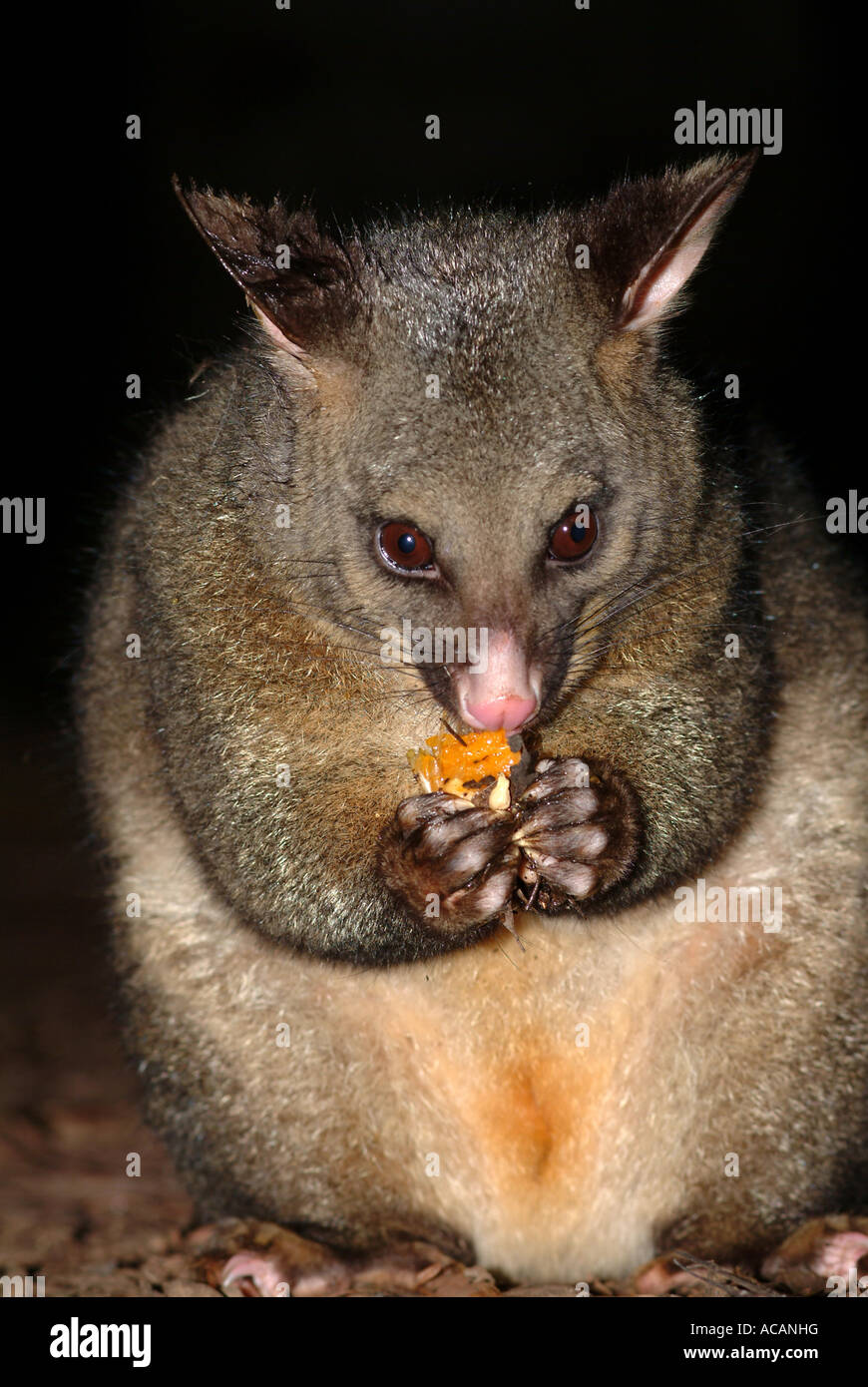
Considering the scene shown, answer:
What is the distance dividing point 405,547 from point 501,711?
600 mm

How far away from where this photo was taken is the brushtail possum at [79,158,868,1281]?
4020 mm

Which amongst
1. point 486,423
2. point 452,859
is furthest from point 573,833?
point 486,423

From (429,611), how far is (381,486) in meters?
0.35

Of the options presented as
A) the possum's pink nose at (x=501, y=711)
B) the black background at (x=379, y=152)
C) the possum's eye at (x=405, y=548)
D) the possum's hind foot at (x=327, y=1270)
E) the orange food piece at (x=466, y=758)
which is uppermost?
the black background at (x=379, y=152)

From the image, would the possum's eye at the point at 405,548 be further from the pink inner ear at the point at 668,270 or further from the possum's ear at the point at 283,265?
the pink inner ear at the point at 668,270

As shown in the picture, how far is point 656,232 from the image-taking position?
13.2ft

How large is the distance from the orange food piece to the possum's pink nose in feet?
1.01

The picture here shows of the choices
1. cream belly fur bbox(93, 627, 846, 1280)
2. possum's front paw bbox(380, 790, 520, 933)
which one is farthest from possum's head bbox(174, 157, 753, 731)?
cream belly fur bbox(93, 627, 846, 1280)

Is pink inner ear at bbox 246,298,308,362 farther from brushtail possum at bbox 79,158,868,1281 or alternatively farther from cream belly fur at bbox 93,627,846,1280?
cream belly fur at bbox 93,627,846,1280

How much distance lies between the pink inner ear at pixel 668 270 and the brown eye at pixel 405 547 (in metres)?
0.89

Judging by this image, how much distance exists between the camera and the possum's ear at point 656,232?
13.0ft

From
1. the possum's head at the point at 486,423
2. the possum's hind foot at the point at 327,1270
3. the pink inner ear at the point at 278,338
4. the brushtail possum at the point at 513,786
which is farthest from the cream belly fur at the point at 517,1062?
the pink inner ear at the point at 278,338

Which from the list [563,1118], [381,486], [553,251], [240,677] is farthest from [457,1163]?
[553,251]

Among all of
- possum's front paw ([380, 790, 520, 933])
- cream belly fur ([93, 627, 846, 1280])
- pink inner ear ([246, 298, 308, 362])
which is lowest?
cream belly fur ([93, 627, 846, 1280])
